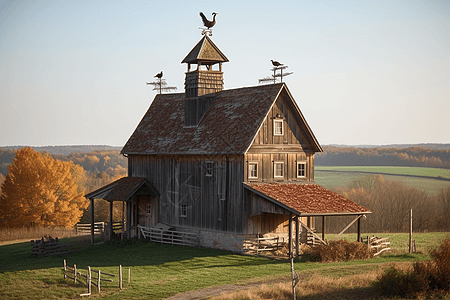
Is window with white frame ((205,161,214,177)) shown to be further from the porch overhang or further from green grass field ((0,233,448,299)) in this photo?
the porch overhang

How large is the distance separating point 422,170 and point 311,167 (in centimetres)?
9632

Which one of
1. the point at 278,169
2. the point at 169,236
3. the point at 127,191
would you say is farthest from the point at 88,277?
the point at 127,191

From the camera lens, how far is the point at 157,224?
40.9 m

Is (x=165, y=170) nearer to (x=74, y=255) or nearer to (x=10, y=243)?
(x=74, y=255)

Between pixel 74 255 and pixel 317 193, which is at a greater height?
pixel 317 193

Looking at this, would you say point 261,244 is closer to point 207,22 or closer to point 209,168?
point 209,168

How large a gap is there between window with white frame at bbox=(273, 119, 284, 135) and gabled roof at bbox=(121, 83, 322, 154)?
1190 millimetres

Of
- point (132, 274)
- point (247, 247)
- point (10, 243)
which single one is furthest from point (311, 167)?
point (10, 243)

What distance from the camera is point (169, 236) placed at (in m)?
39.0

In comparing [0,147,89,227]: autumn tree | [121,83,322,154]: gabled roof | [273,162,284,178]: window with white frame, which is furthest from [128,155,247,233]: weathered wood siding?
[0,147,89,227]: autumn tree

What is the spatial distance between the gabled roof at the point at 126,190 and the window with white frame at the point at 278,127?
10899 millimetres

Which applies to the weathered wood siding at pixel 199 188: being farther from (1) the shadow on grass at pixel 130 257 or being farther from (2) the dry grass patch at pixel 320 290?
(2) the dry grass patch at pixel 320 290

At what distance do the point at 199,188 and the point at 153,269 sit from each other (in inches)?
323

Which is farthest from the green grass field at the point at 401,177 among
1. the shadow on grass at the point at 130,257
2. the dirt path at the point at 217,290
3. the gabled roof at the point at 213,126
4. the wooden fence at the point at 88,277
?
the dirt path at the point at 217,290
